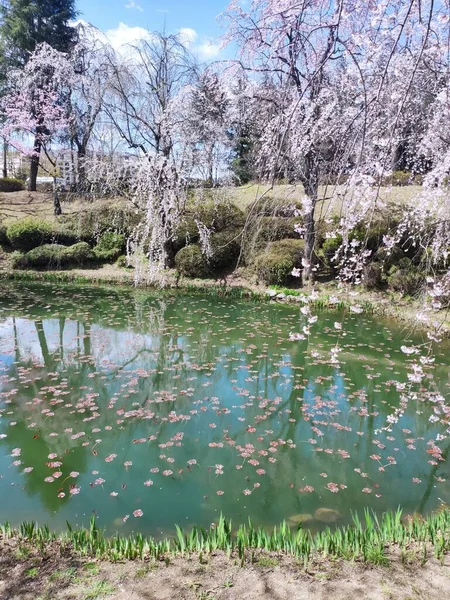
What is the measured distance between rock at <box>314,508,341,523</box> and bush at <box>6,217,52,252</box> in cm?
1270

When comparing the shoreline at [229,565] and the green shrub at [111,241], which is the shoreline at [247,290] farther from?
the shoreline at [229,565]

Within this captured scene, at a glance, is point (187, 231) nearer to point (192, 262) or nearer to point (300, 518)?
point (192, 262)

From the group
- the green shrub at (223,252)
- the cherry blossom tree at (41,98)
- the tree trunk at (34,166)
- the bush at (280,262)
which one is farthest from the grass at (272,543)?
the tree trunk at (34,166)

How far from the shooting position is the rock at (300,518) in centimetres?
261

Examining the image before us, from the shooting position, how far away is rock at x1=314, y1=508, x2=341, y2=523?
2.63 m

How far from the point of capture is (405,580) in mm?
1912

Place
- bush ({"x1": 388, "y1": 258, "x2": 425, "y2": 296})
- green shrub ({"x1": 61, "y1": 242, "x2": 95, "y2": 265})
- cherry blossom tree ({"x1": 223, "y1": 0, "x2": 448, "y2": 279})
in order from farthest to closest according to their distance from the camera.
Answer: green shrub ({"x1": 61, "y1": 242, "x2": 95, "y2": 265}), bush ({"x1": 388, "y1": 258, "x2": 425, "y2": 296}), cherry blossom tree ({"x1": 223, "y1": 0, "x2": 448, "y2": 279})

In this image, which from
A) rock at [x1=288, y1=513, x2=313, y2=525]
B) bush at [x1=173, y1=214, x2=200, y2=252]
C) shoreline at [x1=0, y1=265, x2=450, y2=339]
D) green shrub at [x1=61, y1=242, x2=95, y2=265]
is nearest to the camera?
rock at [x1=288, y1=513, x2=313, y2=525]

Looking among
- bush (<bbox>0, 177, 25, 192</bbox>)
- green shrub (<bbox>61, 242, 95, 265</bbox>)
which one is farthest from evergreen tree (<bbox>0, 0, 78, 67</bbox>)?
green shrub (<bbox>61, 242, 95, 265</bbox>)

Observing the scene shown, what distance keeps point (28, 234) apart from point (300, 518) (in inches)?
505

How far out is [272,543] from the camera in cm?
214

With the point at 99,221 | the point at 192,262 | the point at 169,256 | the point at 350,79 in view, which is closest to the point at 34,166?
the point at 99,221

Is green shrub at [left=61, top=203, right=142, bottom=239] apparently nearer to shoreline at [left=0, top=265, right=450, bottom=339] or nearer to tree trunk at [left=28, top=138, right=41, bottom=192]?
shoreline at [left=0, top=265, right=450, bottom=339]

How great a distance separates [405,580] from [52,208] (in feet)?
52.1
